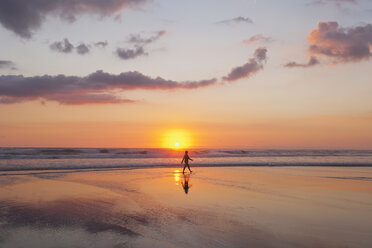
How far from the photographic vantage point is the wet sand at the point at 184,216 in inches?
291

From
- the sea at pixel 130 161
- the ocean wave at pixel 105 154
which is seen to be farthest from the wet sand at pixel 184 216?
the ocean wave at pixel 105 154

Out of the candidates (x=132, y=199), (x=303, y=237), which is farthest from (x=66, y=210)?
(x=303, y=237)

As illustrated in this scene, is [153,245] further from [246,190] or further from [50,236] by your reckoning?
[246,190]

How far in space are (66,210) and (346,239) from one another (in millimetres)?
9360

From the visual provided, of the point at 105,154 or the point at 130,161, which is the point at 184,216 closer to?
the point at 130,161

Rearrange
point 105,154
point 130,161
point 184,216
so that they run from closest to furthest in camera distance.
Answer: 1. point 184,216
2. point 130,161
3. point 105,154

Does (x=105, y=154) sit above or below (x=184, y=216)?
above

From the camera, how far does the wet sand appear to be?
24.3 feet

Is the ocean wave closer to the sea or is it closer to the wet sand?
the sea

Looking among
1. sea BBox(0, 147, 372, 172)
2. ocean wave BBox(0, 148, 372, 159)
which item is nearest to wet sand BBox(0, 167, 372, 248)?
sea BBox(0, 147, 372, 172)

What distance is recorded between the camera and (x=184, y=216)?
980 centimetres

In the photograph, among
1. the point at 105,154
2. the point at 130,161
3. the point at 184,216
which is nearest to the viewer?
the point at 184,216

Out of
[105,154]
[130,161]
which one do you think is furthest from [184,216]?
[105,154]

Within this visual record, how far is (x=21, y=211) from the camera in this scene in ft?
34.8
